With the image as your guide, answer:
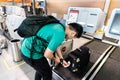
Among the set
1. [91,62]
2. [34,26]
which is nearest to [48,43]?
[34,26]

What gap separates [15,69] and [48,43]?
141 cm

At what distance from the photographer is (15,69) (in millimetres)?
1938

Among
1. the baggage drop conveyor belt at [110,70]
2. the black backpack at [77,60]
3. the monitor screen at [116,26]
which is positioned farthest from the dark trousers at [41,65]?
the monitor screen at [116,26]

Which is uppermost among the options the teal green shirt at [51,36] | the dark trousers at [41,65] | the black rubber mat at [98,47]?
the teal green shirt at [51,36]

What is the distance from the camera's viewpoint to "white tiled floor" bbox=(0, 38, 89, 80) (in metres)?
1.71

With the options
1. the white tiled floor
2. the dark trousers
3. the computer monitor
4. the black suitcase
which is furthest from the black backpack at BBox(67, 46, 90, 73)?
the computer monitor

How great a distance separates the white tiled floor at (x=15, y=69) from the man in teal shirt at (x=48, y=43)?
1.99 feet

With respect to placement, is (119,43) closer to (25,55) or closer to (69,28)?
(69,28)

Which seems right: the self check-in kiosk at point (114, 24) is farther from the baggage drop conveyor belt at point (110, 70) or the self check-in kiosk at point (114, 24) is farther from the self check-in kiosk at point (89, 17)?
the baggage drop conveyor belt at point (110, 70)

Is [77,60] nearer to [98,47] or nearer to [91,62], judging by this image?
[91,62]

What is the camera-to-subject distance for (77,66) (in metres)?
0.98

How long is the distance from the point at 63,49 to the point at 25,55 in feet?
1.76

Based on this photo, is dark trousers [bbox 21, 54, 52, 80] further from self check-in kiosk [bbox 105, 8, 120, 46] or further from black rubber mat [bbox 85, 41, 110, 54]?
self check-in kiosk [bbox 105, 8, 120, 46]

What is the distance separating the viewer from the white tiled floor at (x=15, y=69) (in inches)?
67.2
